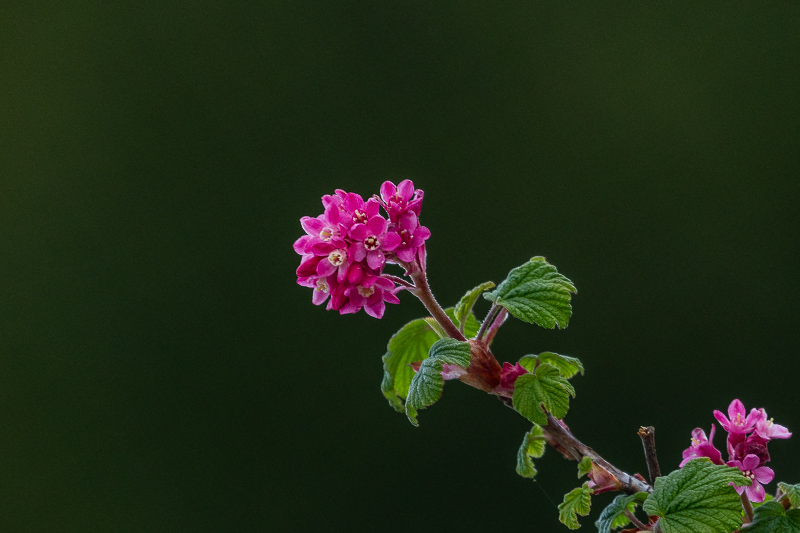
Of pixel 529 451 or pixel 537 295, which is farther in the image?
pixel 529 451

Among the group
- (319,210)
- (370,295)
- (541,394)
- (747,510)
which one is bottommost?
(747,510)

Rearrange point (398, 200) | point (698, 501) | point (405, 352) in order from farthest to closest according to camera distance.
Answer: point (405, 352), point (398, 200), point (698, 501)

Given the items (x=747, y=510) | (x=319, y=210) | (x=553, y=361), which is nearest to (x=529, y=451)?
(x=553, y=361)

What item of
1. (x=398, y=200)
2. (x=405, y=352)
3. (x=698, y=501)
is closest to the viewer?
(x=698, y=501)

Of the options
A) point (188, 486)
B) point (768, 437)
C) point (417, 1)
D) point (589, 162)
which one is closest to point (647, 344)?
point (589, 162)

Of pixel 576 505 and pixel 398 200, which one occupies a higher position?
pixel 398 200

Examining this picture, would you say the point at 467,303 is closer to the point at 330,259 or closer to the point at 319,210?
the point at 330,259

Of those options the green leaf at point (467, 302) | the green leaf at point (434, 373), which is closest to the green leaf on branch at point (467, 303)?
the green leaf at point (467, 302)
